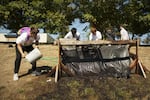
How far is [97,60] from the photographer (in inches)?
401

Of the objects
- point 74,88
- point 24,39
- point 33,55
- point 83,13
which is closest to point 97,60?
point 74,88

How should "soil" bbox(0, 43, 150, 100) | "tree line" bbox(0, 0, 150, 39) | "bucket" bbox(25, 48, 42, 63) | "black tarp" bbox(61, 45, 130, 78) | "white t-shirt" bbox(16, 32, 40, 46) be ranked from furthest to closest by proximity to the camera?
"tree line" bbox(0, 0, 150, 39), "black tarp" bbox(61, 45, 130, 78), "bucket" bbox(25, 48, 42, 63), "white t-shirt" bbox(16, 32, 40, 46), "soil" bbox(0, 43, 150, 100)

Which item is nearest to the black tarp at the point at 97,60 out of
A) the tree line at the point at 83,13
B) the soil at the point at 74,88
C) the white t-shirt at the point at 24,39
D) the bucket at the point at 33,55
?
the soil at the point at 74,88

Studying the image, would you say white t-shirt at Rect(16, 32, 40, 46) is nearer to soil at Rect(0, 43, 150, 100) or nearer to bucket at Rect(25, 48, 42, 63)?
bucket at Rect(25, 48, 42, 63)

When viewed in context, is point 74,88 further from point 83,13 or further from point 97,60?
point 83,13

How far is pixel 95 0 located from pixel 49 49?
53.8 feet

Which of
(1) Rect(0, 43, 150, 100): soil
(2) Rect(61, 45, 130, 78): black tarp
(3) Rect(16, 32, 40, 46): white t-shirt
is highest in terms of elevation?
(3) Rect(16, 32, 40, 46): white t-shirt

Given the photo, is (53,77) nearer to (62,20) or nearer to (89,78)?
(89,78)

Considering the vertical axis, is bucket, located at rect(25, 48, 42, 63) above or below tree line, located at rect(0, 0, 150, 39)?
below

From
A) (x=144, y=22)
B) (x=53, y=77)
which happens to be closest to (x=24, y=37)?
(x=53, y=77)

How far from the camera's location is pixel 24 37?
9.57 meters

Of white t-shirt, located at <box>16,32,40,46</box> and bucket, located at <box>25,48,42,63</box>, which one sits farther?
bucket, located at <box>25,48,42,63</box>

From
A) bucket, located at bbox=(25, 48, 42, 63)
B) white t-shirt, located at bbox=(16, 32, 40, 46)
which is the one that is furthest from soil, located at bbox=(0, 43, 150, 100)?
white t-shirt, located at bbox=(16, 32, 40, 46)

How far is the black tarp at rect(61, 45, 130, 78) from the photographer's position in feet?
32.9
